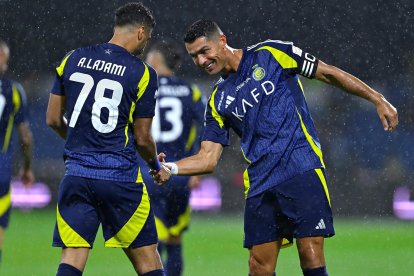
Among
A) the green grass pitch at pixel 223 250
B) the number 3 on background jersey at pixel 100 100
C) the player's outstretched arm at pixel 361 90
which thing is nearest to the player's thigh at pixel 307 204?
the player's outstretched arm at pixel 361 90

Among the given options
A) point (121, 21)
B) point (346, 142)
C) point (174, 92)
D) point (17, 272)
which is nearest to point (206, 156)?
point (121, 21)

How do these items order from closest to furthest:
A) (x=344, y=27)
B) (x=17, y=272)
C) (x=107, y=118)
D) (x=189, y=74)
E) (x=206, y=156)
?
(x=107, y=118) < (x=206, y=156) < (x=17, y=272) < (x=189, y=74) < (x=344, y=27)

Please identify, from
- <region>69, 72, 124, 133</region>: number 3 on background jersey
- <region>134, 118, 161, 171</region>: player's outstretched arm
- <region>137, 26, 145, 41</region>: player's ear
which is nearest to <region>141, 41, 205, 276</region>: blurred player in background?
<region>134, 118, 161, 171</region>: player's outstretched arm

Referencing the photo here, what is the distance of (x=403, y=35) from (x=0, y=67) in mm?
15697

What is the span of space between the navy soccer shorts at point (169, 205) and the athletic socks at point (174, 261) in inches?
3.7

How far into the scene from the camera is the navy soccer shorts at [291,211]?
525 centimetres

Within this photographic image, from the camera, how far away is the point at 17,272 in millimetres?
8266

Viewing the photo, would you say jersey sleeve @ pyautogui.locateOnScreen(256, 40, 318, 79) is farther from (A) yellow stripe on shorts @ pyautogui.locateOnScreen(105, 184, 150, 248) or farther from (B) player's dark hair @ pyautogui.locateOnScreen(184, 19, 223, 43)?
(A) yellow stripe on shorts @ pyautogui.locateOnScreen(105, 184, 150, 248)

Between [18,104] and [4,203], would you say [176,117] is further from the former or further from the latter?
[4,203]

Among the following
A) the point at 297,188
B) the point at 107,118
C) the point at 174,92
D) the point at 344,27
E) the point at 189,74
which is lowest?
the point at 297,188

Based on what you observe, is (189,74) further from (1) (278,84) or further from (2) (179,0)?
(1) (278,84)

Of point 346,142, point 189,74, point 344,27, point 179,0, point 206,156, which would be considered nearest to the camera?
point 206,156

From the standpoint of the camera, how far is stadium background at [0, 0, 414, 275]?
1470 cm

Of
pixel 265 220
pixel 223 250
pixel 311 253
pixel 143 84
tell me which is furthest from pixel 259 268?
pixel 223 250
